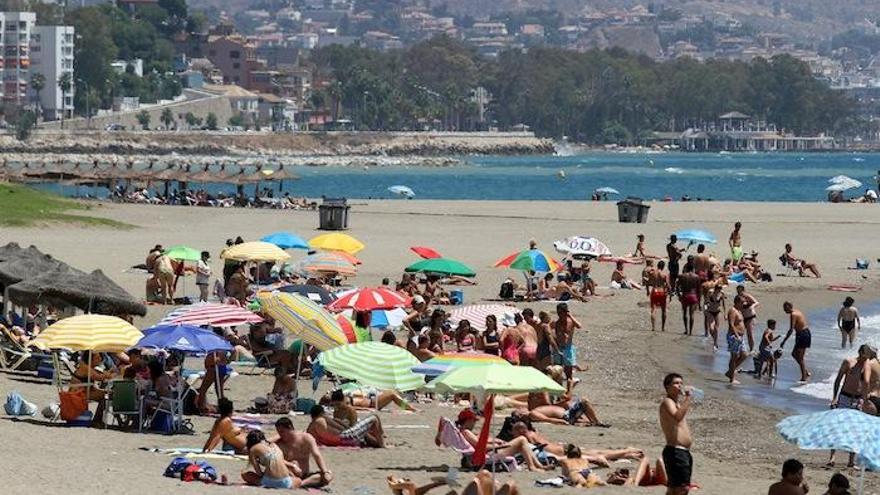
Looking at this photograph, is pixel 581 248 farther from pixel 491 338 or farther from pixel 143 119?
pixel 143 119

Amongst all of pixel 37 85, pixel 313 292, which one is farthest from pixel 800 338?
pixel 37 85

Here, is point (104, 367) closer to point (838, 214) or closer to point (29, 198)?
point (29, 198)

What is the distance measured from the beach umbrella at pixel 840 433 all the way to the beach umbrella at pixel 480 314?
29.7ft

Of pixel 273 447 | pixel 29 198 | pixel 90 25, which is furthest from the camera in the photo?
pixel 90 25

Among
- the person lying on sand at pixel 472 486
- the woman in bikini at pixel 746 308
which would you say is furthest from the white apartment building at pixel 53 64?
the person lying on sand at pixel 472 486

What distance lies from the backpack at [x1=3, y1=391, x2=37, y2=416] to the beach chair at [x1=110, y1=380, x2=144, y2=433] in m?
0.76

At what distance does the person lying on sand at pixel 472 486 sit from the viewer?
13062mm

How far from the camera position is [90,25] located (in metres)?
195

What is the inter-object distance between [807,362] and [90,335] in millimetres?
10919

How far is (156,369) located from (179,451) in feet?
5.07

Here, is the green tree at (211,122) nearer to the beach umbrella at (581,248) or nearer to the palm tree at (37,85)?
the palm tree at (37,85)

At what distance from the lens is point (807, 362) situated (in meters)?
24.7

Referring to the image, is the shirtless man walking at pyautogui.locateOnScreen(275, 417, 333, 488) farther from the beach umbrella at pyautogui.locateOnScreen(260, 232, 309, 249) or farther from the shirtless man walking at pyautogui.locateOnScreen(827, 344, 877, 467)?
the beach umbrella at pyautogui.locateOnScreen(260, 232, 309, 249)

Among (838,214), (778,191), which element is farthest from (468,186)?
(838,214)
